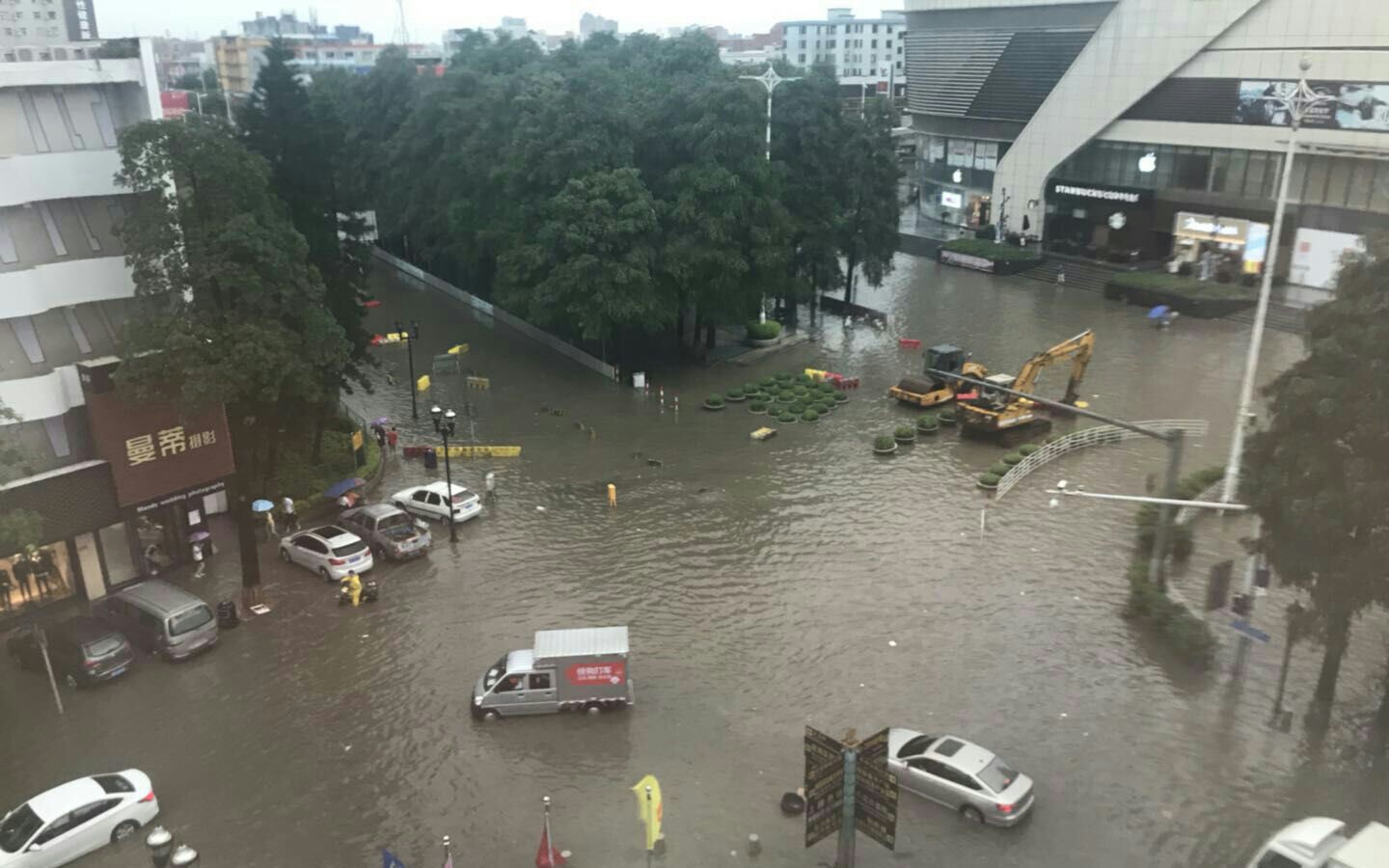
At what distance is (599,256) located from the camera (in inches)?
1559

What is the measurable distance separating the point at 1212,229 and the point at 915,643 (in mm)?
44573

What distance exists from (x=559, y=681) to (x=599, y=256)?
23.2m

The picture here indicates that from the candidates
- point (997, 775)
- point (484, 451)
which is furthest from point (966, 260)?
point (997, 775)

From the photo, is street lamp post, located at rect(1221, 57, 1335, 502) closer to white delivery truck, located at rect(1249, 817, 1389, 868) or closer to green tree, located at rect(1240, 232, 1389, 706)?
green tree, located at rect(1240, 232, 1389, 706)

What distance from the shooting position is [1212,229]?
184ft

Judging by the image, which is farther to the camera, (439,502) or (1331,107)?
(1331,107)

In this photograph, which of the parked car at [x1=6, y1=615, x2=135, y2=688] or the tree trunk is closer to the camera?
the tree trunk

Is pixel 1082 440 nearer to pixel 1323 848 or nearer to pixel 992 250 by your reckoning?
pixel 1323 848

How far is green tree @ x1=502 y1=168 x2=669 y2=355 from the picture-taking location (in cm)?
3928

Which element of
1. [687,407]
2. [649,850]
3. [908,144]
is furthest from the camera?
[908,144]

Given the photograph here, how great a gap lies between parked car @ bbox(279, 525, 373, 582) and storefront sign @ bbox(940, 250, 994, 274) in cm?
4673

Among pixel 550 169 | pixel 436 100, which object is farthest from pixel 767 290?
pixel 436 100

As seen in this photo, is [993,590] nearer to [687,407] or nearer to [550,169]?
[687,407]

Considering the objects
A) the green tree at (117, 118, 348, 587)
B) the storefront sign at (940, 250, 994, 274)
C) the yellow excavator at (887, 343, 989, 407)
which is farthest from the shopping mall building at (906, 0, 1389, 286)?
the green tree at (117, 118, 348, 587)
